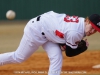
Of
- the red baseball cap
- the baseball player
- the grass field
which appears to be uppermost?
the red baseball cap

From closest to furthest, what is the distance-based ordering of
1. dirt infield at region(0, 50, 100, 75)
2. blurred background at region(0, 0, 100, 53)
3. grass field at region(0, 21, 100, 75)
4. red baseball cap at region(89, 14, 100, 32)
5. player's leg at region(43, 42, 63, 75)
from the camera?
red baseball cap at region(89, 14, 100, 32)
player's leg at region(43, 42, 63, 75)
dirt infield at region(0, 50, 100, 75)
grass field at region(0, 21, 100, 75)
blurred background at region(0, 0, 100, 53)

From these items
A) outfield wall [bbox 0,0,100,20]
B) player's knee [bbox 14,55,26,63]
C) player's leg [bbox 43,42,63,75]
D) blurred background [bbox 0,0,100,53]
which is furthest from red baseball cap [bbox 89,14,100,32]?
outfield wall [bbox 0,0,100,20]

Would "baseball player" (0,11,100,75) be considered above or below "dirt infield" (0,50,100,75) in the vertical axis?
above

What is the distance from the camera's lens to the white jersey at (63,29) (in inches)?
184

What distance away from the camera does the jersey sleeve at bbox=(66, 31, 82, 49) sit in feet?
15.2

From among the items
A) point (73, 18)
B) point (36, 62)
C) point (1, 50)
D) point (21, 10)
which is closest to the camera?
point (73, 18)

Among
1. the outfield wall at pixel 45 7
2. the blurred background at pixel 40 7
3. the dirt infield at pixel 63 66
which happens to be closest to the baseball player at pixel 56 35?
the dirt infield at pixel 63 66

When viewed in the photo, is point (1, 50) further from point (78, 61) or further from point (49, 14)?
point (49, 14)

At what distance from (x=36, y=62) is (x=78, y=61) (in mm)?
930

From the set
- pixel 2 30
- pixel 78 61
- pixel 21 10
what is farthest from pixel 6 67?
pixel 21 10

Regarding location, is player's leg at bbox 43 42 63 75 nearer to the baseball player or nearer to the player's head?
the baseball player

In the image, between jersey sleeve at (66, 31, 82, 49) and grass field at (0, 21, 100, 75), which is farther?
grass field at (0, 21, 100, 75)

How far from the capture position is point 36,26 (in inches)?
196

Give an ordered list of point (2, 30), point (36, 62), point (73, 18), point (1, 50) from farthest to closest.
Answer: point (2, 30)
point (1, 50)
point (36, 62)
point (73, 18)
